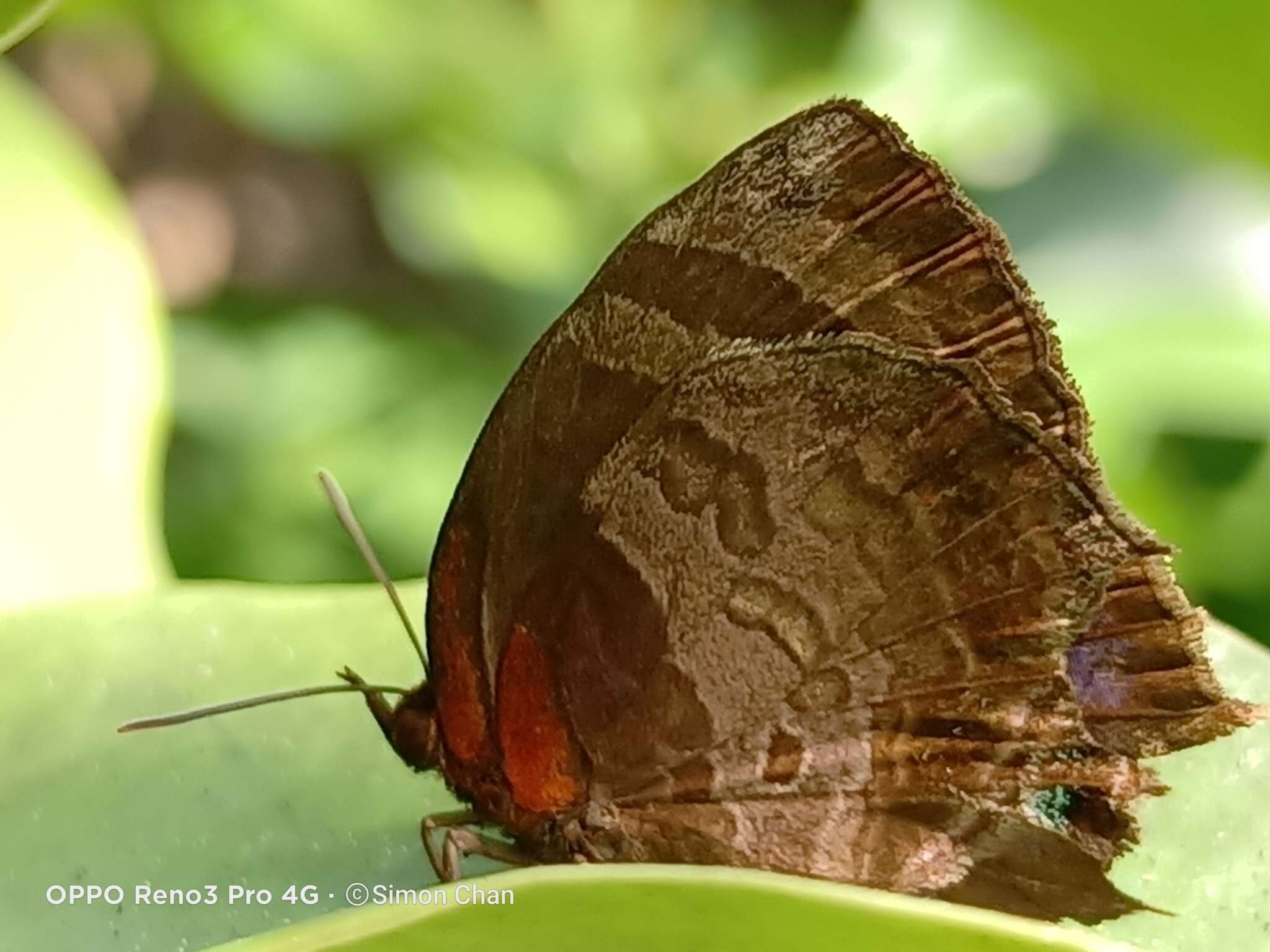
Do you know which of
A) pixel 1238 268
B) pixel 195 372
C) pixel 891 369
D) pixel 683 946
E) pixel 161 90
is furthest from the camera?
pixel 161 90

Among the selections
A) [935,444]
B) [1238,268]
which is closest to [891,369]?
[935,444]

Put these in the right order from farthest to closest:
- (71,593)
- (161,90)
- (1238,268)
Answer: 1. (161,90)
2. (1238,268)
3. (71,593)

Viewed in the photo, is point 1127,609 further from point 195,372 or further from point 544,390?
point 195,372

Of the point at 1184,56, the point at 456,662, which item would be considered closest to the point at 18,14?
the point at 456,662

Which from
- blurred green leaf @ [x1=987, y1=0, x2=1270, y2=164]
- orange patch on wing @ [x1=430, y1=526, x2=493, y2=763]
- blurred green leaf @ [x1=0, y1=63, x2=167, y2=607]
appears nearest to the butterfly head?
orange patch on wing @ [x1=430, y1=526, x2=493, y2=763]

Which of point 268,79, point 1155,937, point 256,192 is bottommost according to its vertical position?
point 1155,937

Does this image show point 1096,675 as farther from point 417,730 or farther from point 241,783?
point 241,783
